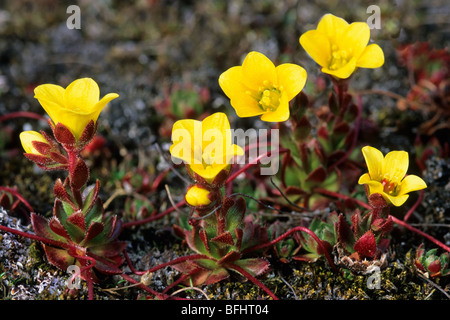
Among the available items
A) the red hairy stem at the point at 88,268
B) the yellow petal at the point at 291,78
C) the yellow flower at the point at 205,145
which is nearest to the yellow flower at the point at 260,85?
the yellow petal at the point at 291,78

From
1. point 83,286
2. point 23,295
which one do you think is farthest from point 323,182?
point 23,295

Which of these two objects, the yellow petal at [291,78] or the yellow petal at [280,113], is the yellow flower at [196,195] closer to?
the yellow petal at [280,113]

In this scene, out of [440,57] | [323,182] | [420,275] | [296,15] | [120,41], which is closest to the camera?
[420,275]

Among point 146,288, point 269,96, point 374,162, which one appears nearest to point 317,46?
point 269,96

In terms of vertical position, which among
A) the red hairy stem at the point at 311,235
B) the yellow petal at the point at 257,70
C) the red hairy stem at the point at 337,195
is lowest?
the red hairy stem at the point at 311,235

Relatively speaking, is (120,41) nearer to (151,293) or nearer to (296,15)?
(296,15)

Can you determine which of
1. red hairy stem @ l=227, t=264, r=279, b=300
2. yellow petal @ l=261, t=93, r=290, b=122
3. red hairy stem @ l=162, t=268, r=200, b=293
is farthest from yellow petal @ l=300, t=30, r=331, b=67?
Answer: red hairy stem @ l=162, t=268, r=200, b=293
